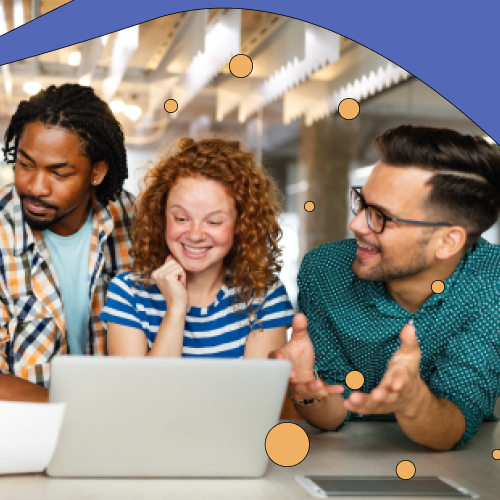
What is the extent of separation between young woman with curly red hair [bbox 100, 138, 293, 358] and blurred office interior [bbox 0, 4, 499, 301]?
56mm

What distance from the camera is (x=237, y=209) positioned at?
3.26 feet

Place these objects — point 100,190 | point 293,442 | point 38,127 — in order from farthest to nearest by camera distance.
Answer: point 100,190
point 38,127
point 293,442

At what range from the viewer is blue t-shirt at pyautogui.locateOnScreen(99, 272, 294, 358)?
102cm

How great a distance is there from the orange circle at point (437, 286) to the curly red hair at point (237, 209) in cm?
24

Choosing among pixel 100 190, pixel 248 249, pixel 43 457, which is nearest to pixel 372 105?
pixel 248 249

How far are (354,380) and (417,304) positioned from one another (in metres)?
0.14

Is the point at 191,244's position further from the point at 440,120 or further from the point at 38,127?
the point at 440,120

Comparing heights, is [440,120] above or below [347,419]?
above

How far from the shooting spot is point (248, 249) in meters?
1.01

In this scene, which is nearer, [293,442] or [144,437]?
[144,437]

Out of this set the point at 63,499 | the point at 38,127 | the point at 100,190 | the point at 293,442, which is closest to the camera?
the point at 63,499

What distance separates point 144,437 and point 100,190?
0.44 m

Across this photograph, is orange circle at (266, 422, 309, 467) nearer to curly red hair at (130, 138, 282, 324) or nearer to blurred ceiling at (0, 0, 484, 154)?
curly red hair at (130, 138, 282, 324)

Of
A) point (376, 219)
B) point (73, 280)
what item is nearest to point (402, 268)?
point (376, 219)
